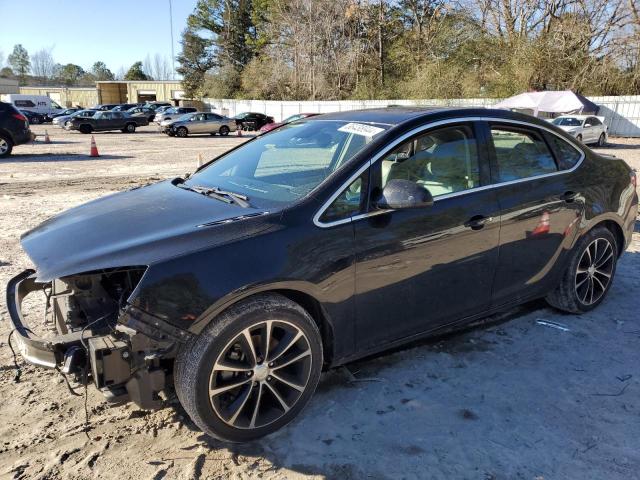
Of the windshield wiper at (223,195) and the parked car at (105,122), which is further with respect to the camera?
the parked car at (105,122)

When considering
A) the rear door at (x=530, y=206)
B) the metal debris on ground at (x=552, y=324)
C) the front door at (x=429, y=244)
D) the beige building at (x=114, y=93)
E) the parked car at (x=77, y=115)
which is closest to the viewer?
the front door at (x=429, y=244)

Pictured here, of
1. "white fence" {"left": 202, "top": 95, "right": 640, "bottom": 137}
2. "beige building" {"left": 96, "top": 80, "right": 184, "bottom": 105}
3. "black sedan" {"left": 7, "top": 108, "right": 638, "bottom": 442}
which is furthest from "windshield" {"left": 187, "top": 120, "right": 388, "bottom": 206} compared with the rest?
"beige building" {"left": 96, "top": 80, "right": 184, "bottom": 105}

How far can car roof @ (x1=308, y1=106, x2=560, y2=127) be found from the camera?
3568 mm

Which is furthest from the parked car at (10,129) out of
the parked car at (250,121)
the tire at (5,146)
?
the parked car at (250,121)

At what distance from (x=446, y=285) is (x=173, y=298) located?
6.00 ft

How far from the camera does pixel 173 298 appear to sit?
253cm

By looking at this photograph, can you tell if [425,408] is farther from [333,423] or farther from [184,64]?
[184,64]

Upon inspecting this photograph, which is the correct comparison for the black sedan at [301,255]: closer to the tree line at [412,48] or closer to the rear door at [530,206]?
the rear door at [530,206]

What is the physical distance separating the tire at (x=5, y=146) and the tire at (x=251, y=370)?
17150 millimetres

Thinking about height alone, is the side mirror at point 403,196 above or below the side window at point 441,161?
below

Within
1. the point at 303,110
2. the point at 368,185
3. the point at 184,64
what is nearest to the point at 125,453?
the point at 368,185

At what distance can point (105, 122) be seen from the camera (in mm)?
32125

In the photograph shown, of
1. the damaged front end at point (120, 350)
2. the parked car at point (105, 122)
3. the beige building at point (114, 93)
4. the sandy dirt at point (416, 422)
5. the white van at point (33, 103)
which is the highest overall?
the beige building at point (114, 93)

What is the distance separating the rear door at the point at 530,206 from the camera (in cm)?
A: 380
